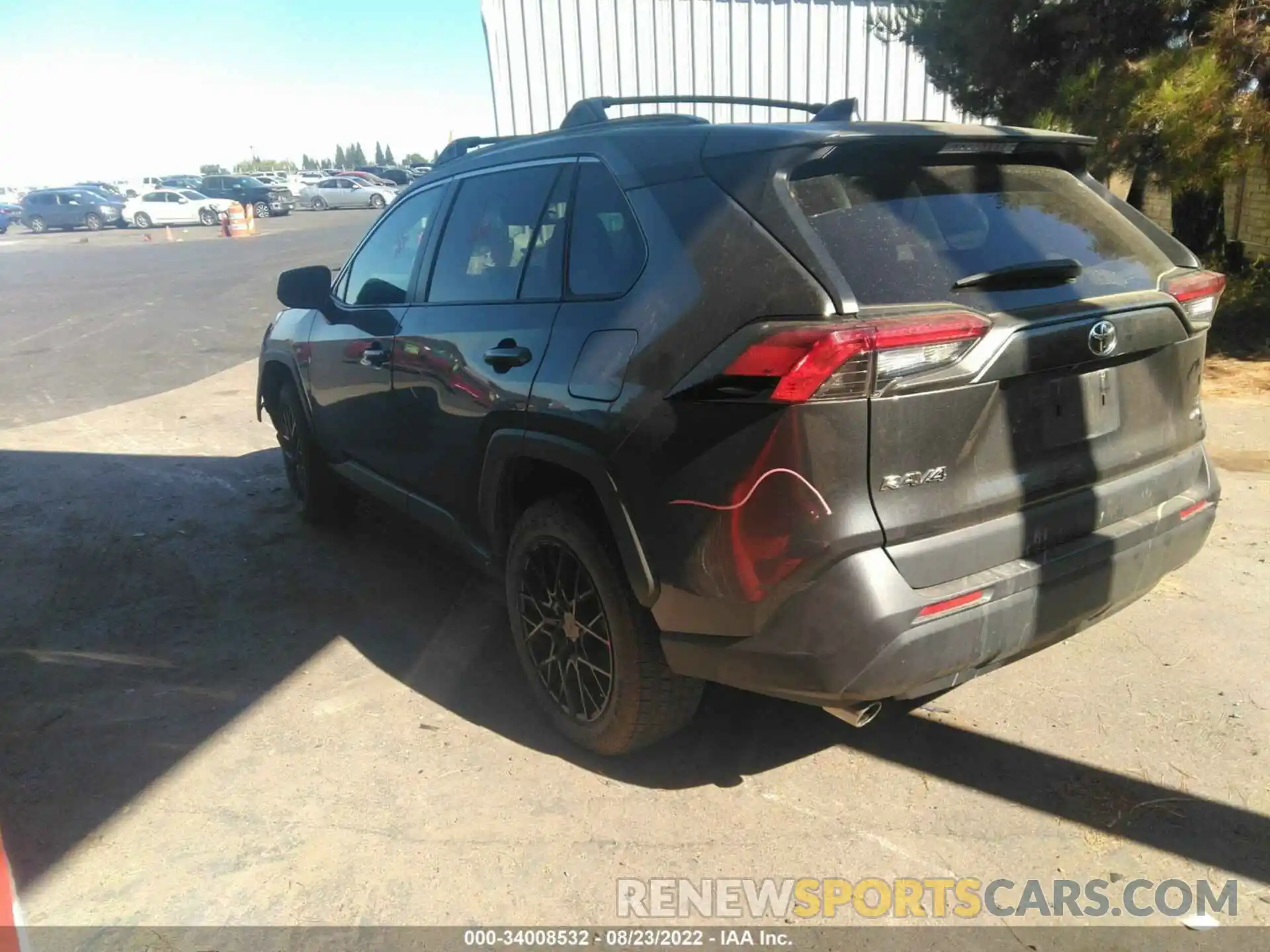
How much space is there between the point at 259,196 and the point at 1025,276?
4477 centimetres

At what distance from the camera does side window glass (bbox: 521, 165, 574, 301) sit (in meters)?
3.01

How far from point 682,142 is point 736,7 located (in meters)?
8.97

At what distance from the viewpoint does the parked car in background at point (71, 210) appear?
38.7 meters

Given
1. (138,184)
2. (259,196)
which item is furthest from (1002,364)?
(138,184)

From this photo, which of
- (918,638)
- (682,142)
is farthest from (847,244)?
(918,638)

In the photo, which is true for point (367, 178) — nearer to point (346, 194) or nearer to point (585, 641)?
point (346, 194)

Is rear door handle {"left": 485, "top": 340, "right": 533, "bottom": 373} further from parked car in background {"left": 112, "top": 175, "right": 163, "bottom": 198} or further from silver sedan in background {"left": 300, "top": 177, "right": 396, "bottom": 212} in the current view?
parked car in background {"left": 112, "top": 175, "right": 163, "bottom": 198}

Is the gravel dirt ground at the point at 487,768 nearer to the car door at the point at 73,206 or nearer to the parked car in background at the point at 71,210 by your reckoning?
the parked car in background at the point at 71,210

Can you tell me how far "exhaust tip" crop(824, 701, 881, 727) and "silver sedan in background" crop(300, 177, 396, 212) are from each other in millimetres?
45309

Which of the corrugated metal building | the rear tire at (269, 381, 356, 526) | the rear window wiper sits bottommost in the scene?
the rear tire at (269, 381, 356, 526)

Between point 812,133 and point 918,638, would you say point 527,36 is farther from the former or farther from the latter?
point 918,638

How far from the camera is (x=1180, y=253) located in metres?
2.99

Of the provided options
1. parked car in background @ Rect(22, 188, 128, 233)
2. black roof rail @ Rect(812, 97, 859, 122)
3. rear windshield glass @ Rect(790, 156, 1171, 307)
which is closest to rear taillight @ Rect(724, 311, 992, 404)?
rear windshield glass @ Rect(790, 156, 1171, 307)

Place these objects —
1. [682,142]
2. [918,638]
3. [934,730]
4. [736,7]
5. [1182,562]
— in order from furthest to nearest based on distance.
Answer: [736,7] → [934,730] → [1182,562] → [682,142] → [918,638]
